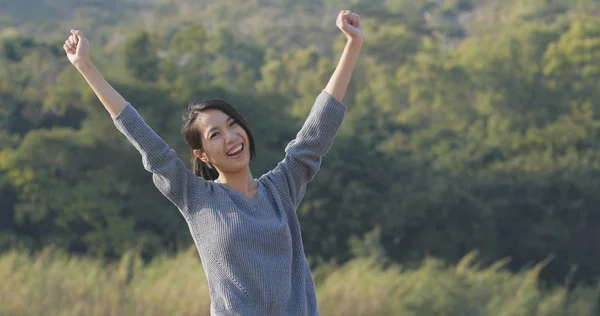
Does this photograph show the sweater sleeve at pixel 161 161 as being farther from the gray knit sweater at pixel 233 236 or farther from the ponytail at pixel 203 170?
the ponytail at pixel 203 170

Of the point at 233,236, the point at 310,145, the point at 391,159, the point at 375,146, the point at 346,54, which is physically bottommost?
the point at 233,236

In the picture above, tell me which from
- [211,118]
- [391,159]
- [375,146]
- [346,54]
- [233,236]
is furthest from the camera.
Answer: [375,146]

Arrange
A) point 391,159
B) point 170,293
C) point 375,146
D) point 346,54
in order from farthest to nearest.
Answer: point 375,146 < point 391,159 < point 170,293 < point 346,54

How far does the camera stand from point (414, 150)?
19.5 metres

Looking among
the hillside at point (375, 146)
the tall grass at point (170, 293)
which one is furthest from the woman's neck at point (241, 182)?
the hillside at point (375, 146)

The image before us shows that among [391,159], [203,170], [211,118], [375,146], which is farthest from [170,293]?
[375,146]

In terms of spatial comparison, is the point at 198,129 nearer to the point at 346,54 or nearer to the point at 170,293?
the point at 346,54

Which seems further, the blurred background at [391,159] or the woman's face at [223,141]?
the blurred background at [391,159]

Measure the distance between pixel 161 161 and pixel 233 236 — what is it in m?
0.16

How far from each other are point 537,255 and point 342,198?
434 centimetres

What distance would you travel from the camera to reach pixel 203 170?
1.75 metres

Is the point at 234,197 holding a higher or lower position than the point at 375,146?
lower

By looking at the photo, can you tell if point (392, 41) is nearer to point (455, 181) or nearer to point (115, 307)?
point (455, 181)

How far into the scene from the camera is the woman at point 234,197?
1.57 meters
